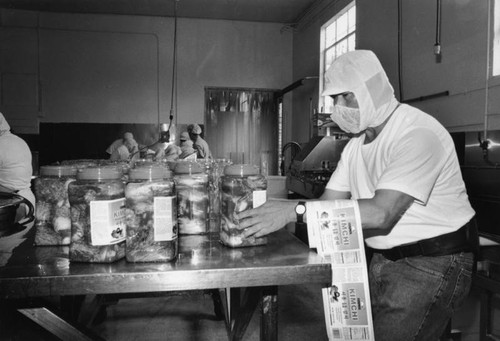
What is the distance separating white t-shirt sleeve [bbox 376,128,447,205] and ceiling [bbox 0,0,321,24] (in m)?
7.36

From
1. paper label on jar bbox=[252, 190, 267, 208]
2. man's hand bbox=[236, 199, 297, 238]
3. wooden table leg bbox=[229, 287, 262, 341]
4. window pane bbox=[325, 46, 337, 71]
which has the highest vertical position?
window pane bbox=[325, 46, 337, 71]

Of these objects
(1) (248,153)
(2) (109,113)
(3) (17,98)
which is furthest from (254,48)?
(3) (17,98)

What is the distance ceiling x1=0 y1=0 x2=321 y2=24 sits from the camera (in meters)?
8.30

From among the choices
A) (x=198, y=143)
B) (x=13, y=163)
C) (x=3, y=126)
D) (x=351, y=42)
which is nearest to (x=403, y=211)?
(x=13, y=163)

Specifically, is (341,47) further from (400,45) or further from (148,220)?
(148,220)

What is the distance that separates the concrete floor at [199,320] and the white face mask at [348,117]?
4.73 feet

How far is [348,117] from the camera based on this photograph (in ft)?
5.51

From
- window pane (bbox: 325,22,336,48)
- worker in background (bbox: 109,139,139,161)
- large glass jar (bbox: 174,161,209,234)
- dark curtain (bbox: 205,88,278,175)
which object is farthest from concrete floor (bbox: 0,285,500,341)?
dark curtain (bbox: 205,88,278,175)

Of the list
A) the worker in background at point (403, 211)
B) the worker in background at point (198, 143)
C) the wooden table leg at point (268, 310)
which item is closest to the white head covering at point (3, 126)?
the worker in background at point (403, 211)

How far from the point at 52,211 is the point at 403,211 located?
118 centimetres

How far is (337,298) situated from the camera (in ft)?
4.58

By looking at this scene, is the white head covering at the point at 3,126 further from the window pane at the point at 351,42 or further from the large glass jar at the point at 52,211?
the window pane at the point at 351,42

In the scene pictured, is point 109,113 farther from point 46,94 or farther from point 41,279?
point 41,279

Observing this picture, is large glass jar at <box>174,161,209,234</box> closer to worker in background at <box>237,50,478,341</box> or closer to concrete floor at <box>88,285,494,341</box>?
worker in background at <box>237,50,478,341</box>
